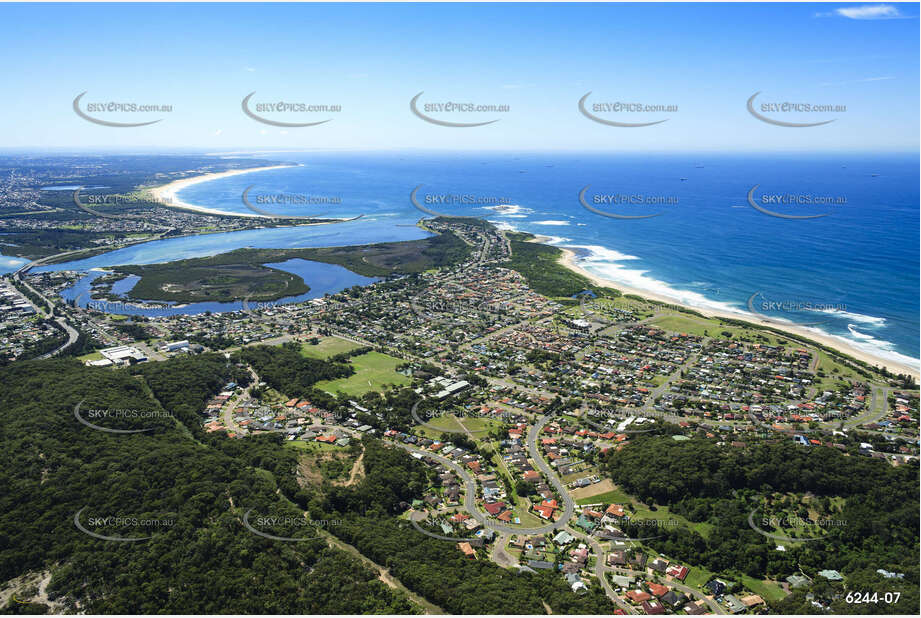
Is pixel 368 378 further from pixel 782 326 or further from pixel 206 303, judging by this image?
pixel 782 326

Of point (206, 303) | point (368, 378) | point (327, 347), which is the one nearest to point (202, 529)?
point (368, 378)

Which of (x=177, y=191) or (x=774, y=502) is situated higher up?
(x=177, y=191)

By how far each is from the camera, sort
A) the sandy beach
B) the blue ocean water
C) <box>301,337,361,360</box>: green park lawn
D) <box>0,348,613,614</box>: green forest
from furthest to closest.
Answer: the sandy beach < the blue ocean water < <box>301,337,361,360</box>: green park lawn < <box>0,348,613,614</box>: green forest

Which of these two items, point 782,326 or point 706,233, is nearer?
point 782,326

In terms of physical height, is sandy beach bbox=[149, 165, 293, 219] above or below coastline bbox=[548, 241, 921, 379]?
above

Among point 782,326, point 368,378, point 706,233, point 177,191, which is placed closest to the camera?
point 368,378

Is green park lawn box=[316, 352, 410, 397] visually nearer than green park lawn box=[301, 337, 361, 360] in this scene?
Yes

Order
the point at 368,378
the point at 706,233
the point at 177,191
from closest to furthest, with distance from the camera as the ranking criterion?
the point at 368,378 < the point at 706,233 < the point at 177,191

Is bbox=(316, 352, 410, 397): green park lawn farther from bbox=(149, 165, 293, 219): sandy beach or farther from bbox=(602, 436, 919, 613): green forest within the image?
bbox=(149, 165, 293, 219): sandy beach

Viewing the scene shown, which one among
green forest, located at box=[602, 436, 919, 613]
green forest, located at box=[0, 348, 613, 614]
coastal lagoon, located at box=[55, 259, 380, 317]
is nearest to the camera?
green forest, located at box=[0, 348, 613, 614]

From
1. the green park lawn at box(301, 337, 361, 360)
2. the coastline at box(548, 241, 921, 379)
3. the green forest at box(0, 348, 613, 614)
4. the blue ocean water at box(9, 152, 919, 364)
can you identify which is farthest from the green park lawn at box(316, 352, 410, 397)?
the blue ocean water at box(9, 152, 919, 364)
